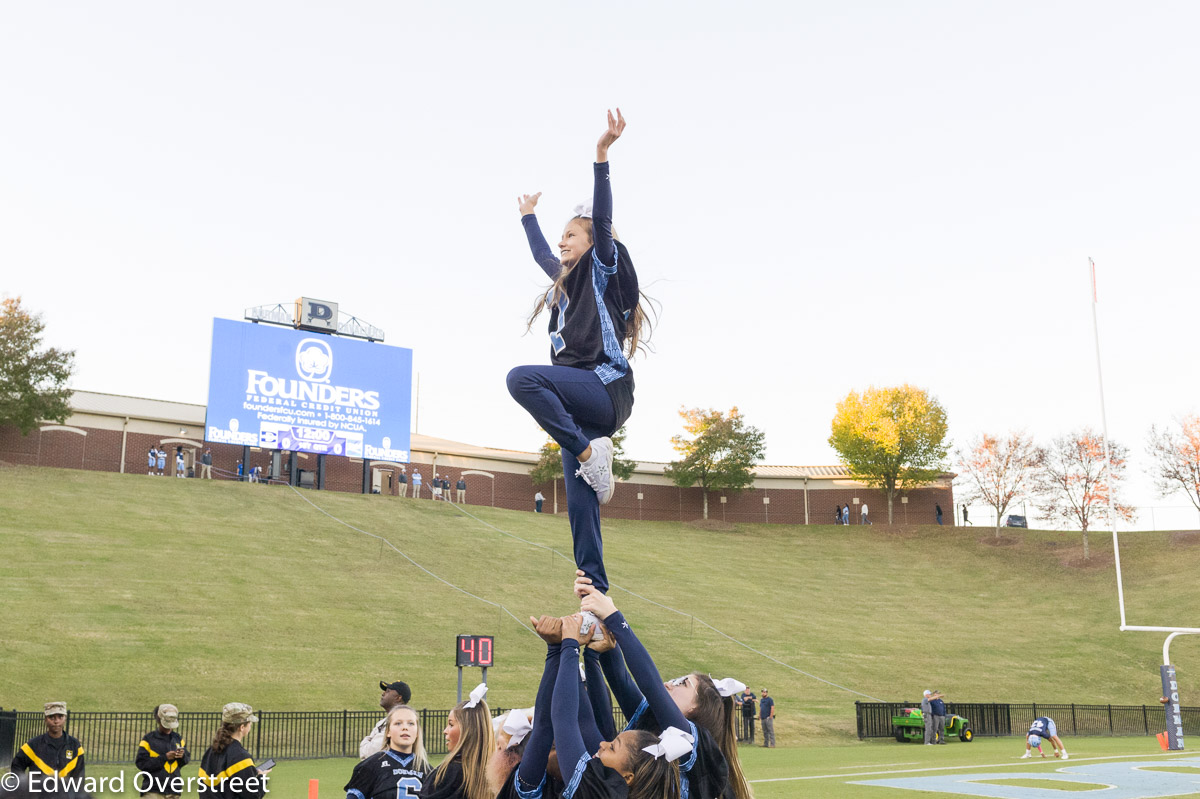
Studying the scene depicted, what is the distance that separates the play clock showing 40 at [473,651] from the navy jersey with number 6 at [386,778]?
11246mm

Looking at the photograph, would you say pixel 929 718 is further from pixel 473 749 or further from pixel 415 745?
pixel 473 749

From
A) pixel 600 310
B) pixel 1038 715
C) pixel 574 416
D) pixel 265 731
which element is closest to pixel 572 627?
pixel 574 416

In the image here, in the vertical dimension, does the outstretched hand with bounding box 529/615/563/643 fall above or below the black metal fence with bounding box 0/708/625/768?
above

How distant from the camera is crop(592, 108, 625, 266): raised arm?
4.82 meters

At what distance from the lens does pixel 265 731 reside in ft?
73.5

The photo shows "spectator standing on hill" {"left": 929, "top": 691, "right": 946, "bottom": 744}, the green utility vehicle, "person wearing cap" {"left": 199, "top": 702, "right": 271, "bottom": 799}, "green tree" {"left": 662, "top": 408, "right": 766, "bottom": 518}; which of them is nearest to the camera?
"person wearing cap" {"left": 199, "top": 702, "right": 271, "bottom": 799}

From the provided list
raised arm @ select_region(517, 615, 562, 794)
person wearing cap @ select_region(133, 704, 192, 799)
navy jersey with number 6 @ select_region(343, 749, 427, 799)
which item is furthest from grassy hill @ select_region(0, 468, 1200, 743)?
raised arm @ select_region(517, 615, 562, 794)

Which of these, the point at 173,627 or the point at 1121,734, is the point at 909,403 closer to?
the point at 1121,734

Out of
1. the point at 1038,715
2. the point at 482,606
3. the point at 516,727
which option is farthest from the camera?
the point at 482,606

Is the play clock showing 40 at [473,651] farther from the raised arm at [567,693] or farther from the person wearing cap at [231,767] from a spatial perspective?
the raised arm at [567,693]

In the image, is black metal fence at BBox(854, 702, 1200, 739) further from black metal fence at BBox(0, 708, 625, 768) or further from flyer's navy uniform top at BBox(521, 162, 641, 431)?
flyer's navy uniform top at BBox(521, 162, 641, 431)

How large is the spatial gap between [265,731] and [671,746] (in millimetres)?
21061

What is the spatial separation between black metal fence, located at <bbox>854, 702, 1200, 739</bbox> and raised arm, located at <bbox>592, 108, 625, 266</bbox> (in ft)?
81.7

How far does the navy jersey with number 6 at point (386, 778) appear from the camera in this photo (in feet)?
18.6
